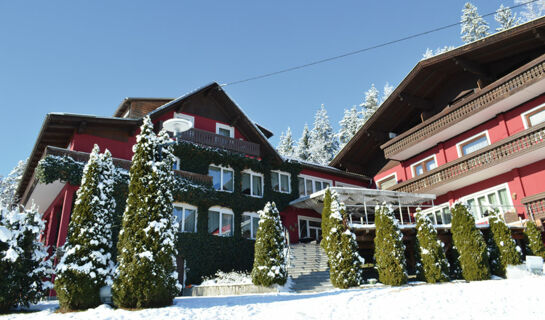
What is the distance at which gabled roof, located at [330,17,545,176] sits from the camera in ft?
63.4

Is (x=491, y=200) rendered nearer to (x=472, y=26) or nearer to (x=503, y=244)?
(x=503, y=244)

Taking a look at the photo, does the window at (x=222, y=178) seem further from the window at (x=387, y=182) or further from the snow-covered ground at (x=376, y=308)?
the snow-covered ground at (x=376, y=308)

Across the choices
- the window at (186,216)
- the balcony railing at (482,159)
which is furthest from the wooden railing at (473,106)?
the window at (186,216)

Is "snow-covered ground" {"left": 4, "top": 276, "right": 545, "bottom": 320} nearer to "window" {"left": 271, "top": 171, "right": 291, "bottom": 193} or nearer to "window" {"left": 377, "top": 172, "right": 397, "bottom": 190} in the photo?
"window" {"left": 271, "top": 171, "right": 291, "bottom": 193}

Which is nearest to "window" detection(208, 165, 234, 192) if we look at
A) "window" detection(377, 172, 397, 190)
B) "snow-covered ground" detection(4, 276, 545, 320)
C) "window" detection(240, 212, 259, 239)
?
"window" detection(240, 212, 259, 239)

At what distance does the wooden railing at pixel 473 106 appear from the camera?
17.6 metres

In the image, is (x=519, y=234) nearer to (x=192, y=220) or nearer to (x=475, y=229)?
(x=475, y=229)

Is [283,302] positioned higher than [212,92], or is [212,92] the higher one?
[212,92]

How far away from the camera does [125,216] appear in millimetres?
10719

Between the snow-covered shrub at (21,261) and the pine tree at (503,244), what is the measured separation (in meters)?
16.8

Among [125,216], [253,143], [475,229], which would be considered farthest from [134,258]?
[253,143]

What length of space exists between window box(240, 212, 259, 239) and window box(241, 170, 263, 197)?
1412 mm

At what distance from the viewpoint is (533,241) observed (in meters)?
16.9

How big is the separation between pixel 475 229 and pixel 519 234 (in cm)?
434
